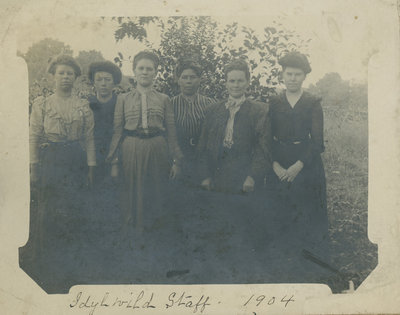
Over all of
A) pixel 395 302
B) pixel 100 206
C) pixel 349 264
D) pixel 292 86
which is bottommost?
pixel 395 302

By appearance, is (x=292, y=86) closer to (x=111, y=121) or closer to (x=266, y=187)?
(x=266, y=187)

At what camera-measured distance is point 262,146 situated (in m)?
4.21

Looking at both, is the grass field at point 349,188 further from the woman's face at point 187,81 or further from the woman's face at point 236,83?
the woman's face at point 187,81

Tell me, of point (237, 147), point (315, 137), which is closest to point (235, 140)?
point (237, 147)

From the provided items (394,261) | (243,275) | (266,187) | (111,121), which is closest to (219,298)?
(243,275)

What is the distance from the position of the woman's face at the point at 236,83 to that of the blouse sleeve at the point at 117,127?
0.98 metres

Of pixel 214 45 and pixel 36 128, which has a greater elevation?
pixel 214 45

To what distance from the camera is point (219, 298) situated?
4.12 m

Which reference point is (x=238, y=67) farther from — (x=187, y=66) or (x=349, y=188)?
(x=349, y=188)

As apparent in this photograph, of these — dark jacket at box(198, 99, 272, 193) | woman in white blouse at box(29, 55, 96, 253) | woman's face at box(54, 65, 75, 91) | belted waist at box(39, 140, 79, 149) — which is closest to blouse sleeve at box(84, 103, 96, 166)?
woman in white blouse at box(29, 55, 96, 253)

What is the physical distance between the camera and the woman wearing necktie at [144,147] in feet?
13.7

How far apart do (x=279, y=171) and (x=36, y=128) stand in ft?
7.30

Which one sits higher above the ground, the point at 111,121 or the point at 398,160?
the point at 111,121

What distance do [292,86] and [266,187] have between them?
95 centimetres
